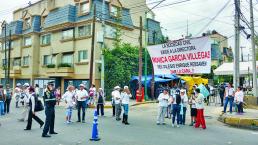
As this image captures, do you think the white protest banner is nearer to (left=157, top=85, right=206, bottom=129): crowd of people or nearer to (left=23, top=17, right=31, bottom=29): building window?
(left=157, top=85, right=206, bottom=129): crowd of people

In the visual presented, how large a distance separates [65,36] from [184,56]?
25.5 m

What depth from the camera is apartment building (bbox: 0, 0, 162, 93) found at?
3594 centimetres

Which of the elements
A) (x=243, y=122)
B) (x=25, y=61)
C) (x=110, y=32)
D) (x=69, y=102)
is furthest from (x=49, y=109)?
(x=25, y=61)

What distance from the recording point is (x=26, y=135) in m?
11.6

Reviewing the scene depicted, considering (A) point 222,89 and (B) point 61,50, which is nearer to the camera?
(A) point 222,89

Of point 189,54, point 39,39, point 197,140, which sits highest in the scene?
point 39,39

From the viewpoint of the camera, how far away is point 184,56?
16156mm

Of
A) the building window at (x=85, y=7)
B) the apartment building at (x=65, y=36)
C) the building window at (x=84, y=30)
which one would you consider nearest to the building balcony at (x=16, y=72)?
the apartment building at (x=65, y=36)

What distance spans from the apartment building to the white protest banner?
1068cm

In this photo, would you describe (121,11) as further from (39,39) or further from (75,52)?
(39,39)

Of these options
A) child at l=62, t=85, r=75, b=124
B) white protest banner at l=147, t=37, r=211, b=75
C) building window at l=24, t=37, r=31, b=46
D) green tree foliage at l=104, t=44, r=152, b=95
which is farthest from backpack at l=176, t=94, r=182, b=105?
building window at l=24, t=37, r=31, b=46

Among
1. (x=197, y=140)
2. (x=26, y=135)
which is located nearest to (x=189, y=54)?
(x=197, y=140)

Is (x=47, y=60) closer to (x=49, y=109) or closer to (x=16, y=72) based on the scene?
(x=16, y=72)

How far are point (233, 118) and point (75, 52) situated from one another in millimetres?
24973
